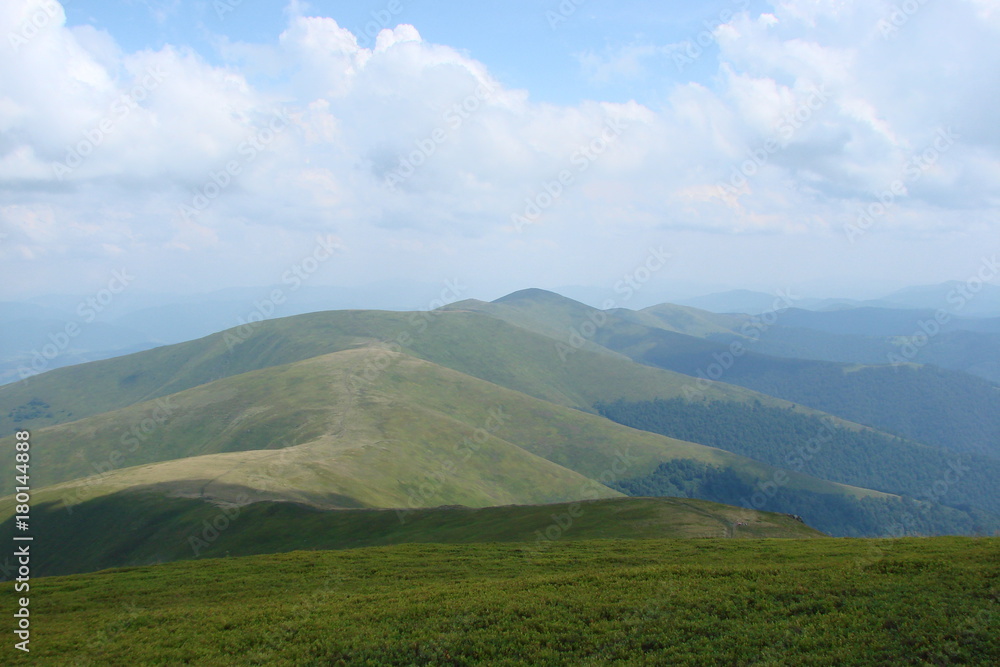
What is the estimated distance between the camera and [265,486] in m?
104

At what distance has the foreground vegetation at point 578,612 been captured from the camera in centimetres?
2120

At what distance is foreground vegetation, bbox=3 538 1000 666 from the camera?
21203mm

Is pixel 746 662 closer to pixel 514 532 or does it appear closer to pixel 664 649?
pixel 664 649

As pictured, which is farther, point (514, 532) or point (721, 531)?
point (514, 532)

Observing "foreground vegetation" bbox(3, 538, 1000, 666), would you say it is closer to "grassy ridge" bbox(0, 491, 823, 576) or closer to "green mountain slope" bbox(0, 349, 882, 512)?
"grassy ridge" bbox(0, 491, 823, 576)

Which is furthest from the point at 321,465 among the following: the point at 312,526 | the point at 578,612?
the point at 578,612

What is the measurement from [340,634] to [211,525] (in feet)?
241

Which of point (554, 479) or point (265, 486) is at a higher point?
point (265, 486)

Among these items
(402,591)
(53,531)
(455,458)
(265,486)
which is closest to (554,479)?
(455,458)

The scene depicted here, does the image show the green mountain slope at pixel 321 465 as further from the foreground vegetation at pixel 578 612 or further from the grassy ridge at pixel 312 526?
the foreground vegetation at pixel 578 612

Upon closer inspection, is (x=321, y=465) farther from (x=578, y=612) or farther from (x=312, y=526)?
(x=578, y=612)

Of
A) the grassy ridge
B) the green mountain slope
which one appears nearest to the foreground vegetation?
the grassy ridge

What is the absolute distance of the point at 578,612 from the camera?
26.0 m

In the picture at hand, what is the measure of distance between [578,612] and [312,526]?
2530 inches
